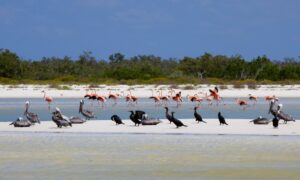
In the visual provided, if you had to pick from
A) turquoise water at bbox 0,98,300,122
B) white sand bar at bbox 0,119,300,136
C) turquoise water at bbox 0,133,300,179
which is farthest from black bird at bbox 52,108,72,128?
turquoise water at bbox 0,98,300,122

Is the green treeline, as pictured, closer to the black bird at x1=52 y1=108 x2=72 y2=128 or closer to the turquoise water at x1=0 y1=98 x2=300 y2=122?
the turquoise water at x1=0 y1=98 x2=300 y2=122

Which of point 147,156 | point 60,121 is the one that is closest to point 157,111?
point 60,121

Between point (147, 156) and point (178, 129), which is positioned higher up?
point (178, 129)

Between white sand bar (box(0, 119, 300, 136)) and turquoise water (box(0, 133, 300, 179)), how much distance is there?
65 centimetres

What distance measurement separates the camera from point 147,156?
12.1 meters

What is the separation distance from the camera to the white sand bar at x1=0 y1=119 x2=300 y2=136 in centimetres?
1588

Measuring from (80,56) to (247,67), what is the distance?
3541 cm

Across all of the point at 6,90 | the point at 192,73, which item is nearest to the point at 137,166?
the point at 6,90

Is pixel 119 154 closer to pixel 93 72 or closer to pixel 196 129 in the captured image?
pixel 196 129

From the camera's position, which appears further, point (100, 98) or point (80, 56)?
point (80, 56)

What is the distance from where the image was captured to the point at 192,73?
2810 inches

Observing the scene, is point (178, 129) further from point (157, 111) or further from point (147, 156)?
point (157, 111)

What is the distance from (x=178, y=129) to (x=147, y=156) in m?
4.53

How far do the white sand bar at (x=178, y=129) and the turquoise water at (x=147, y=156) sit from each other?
0.65 metres
